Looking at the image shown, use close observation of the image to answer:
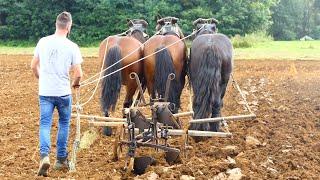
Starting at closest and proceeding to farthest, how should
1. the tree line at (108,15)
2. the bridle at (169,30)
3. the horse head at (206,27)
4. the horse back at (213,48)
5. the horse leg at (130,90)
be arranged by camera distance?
the horse back at (213,48)
the horse leg at (130,90)
the bridle at (169,30)
the horse head at (206,27)
the tree line at (108,15)

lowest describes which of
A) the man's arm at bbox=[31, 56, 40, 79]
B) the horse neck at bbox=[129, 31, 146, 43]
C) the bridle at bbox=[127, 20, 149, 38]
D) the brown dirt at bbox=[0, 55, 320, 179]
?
the brown dirt at bbox=[0, 55, 320, 179]

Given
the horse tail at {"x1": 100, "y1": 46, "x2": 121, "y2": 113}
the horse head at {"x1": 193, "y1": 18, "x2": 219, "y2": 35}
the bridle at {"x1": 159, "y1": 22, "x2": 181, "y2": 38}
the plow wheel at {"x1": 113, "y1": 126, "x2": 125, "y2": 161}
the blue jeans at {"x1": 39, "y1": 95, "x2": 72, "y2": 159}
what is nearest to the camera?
the blue jeans at {"x1": 39, "y1": 95, "x2": 72, "y2": 159}

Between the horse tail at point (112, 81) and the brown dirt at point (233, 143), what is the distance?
2.24ft

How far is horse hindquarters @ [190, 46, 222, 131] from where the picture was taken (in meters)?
8.55

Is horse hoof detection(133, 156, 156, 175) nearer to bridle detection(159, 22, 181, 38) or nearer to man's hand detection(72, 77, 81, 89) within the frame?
man's hand detection(72, 77, 81, 89)

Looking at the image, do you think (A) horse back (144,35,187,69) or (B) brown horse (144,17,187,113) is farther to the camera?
(A) horse back (144,35,187,69)

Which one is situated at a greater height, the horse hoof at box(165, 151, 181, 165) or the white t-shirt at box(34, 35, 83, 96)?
the white t-shirt at box(34, 35, 83, 96)

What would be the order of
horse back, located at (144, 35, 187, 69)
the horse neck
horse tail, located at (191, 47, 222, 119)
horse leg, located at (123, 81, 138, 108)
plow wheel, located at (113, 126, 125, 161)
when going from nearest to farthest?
1. plow wheel, located at (113, 126, 125, 161)
2. horse tail, located at (191, 47, 222, 119)
3. horse back, located at (144, 35, 187, 69)
4. horse leg, located at (123, 81, 138, 108)
5. the horse neck

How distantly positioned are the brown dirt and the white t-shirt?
3.32 feet

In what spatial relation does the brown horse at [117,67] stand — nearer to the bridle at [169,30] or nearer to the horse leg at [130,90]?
the horse leg at [130,90]

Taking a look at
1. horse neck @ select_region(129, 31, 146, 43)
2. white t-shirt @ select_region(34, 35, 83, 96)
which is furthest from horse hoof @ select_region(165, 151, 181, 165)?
horse neck @ select_region(129, 31, 146, 43)

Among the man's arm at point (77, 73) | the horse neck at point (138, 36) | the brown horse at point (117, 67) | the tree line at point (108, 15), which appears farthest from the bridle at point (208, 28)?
the tree line at point (108, 15)

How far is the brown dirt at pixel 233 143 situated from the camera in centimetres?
645

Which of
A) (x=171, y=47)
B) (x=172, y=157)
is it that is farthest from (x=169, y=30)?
(x=172, y=157)
